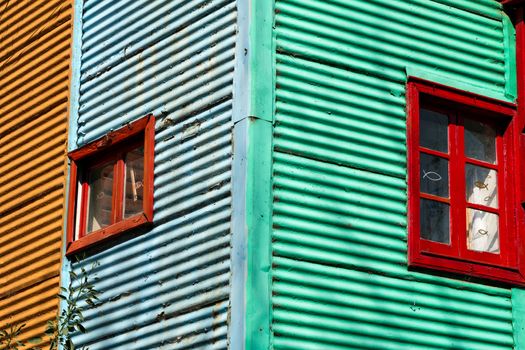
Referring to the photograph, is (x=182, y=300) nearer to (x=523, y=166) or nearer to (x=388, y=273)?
(x=388, y=273)

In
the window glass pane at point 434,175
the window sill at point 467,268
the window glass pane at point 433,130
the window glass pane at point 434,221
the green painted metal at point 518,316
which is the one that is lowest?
the green painted metal at point 518,316

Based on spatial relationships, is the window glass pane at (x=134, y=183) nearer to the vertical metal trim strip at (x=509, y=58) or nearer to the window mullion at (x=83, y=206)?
the window mullion at (x=83, y=206)

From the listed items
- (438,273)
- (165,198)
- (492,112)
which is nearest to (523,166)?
(492,112)

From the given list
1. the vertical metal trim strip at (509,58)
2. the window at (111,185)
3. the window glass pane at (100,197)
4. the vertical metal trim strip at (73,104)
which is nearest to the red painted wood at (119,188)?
the window at (111,185)

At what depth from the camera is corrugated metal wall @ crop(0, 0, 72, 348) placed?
12.4 m

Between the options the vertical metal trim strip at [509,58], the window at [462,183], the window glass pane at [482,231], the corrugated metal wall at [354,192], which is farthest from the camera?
the vertical metal trim strip at [509,58]

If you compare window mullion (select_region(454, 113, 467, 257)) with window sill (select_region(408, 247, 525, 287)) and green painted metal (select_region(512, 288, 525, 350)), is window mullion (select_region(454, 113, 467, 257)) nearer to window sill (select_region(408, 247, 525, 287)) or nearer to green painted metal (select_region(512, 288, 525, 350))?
window sill (select_region(408, 247, 525, 287))

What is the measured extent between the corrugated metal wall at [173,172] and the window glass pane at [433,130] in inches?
71.9

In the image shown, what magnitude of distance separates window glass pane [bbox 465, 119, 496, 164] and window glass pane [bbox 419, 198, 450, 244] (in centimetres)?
65

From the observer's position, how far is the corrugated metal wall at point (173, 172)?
1030cm

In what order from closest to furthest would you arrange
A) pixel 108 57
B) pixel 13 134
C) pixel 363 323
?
pixel 363 323, pixel 108 57, pixel 13 134

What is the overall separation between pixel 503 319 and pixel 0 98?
586 centimetres

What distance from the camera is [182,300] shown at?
10.5 meters

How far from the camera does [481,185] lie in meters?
11.5
